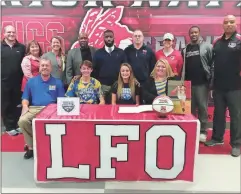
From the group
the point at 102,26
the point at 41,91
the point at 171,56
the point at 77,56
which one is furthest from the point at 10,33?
the point at 171,56

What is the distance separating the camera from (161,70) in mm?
3385

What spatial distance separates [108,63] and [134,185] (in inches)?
61.7

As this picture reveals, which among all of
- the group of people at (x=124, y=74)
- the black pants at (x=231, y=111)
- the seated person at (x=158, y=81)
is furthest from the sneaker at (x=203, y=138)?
the seated person at (x=158, y=81)

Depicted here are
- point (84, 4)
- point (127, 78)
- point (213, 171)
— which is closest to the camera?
point (213, 171)

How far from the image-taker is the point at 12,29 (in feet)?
12.9

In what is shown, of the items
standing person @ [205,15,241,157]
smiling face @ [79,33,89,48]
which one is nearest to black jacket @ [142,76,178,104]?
standing person @ [205,15,241,157]

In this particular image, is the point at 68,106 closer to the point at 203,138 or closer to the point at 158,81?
the point at 158,81

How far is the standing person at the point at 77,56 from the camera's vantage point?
12.6 ft

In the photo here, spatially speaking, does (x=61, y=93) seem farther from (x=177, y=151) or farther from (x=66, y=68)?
(x=177, y=151)

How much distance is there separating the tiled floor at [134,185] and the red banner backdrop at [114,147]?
0.06 metres

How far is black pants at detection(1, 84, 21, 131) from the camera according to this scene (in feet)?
13.4

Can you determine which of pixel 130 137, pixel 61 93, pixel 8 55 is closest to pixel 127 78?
pixel 61 93

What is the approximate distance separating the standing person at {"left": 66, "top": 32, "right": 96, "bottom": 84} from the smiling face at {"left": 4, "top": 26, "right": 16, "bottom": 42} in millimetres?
747

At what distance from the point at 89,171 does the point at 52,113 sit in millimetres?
594
